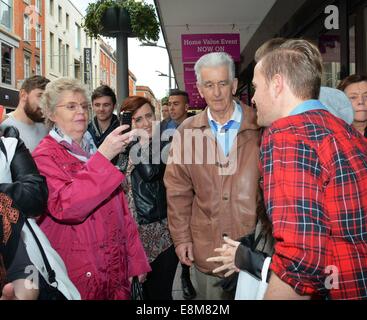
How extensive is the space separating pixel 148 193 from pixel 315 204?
1.85 metres

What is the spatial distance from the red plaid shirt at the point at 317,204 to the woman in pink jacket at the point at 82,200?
935 millimetres

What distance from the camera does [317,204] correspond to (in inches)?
49.3

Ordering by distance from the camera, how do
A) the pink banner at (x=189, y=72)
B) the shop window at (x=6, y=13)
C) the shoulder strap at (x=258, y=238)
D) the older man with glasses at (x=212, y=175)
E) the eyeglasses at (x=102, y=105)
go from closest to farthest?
the shoulder strap at (x=258, y=238) → the older man with glasses at (x=212, y=175) → the eyeglasses at (x=102, y=105) → the pink banner at (x=189, y=72) → the shop window at (x=6, y=13)

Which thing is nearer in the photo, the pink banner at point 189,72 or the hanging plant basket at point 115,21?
the hanging plant basket at point 115,21

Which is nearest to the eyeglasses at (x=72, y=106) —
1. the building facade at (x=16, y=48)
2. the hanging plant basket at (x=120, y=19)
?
the hanging plant basket at (x=120, y=19)

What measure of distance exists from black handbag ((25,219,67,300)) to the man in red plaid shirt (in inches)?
31.5

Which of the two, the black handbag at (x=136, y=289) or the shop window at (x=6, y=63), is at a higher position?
the shop window at (x=6, y=63)

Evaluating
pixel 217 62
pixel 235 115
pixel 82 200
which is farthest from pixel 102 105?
pixel 82 200

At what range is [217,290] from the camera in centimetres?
267

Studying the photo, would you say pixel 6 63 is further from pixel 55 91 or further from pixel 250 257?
pixel 250 257

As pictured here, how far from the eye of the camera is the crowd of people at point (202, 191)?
1291 millimetres

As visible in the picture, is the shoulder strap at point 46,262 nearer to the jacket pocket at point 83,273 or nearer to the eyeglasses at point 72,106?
the jacket pocket at point 83,273

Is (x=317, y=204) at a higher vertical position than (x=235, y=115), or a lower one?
lower
